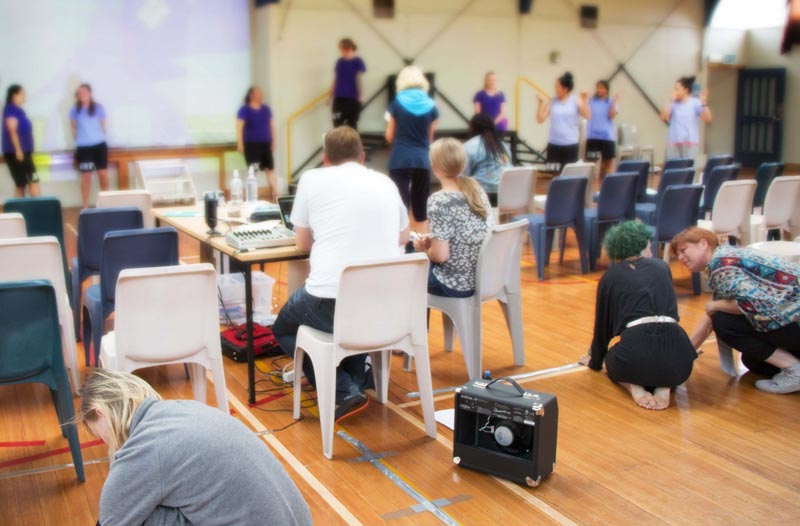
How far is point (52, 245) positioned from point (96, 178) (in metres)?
7.10

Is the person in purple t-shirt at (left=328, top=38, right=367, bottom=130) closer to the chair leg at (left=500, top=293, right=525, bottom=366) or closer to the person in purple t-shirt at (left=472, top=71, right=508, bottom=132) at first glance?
the person in purple t-shirt at (left=472, top=71, right=508, bottom=132)

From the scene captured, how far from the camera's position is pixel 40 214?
5.00 metres

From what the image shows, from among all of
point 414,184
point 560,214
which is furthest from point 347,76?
point 560,214

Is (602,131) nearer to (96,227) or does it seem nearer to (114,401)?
(96,227)

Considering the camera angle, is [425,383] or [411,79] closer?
[425,383]

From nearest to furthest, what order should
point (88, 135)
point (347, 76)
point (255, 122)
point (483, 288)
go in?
point (483, 288)
point (88, 135)
point (255, 122)
point (347, 76)

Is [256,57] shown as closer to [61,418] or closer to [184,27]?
[184,27]

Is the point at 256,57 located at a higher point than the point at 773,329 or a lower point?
higher

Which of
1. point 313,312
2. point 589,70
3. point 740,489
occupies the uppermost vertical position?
point 589,70

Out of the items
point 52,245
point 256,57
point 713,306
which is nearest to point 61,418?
point 52,245

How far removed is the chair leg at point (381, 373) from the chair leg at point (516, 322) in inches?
31.1

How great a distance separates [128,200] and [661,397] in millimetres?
3533

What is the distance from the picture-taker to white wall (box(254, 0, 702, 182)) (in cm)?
1137

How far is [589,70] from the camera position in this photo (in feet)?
46.0
